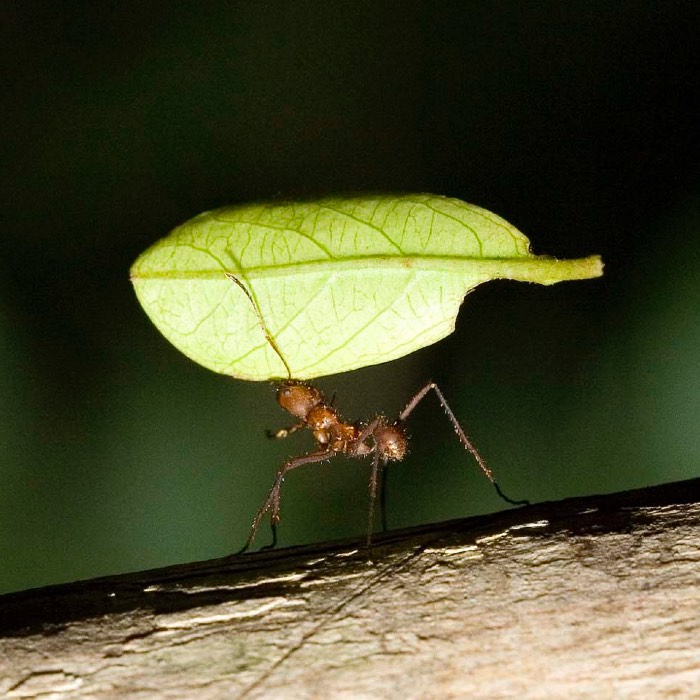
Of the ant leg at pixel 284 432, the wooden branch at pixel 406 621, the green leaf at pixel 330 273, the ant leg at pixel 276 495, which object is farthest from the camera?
the ant leg at pixel 284 432

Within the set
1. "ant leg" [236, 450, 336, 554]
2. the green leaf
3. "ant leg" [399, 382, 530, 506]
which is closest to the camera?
the green leaf

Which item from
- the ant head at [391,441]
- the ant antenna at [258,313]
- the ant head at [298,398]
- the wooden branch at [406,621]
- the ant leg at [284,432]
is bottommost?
the wooden branch at [406,621]

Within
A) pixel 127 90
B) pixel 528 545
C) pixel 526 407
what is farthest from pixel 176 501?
pixel 528 545

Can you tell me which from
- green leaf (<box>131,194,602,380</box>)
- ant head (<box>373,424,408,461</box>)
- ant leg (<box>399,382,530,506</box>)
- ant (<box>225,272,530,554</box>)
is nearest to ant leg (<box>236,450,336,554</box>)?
ant (<box>225,272,530,554</box>)

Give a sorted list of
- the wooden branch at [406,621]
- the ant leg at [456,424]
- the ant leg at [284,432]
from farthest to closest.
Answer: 1. the ant leg at [284,432]
2. the ant leg at [456,424]
3. the wooden branch at [406,621]

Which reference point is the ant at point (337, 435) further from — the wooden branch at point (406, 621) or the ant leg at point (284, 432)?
the wooden branch at point (406, 621)

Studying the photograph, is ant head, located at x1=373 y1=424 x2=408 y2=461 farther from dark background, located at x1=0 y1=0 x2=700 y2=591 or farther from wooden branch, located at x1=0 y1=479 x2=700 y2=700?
wooden branch, located at x1=0 y1=479 x2=700 y2=700

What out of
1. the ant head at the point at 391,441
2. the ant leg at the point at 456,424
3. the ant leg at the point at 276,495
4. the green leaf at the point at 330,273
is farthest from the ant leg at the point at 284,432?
the green leaf at the point at 330,273
